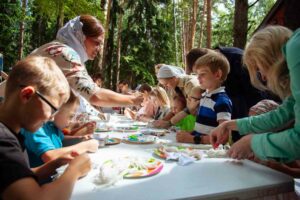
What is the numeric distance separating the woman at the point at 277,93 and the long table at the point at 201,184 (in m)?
0.11

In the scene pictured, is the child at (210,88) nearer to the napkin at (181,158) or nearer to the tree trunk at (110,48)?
the napkin at (181,158)

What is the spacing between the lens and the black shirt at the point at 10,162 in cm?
82

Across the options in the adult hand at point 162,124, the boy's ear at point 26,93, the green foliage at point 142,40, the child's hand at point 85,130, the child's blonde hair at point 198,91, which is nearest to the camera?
the boy's ear at point 26,93

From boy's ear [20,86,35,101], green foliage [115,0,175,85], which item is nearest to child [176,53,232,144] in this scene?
boy's ear [20,86,35,101]

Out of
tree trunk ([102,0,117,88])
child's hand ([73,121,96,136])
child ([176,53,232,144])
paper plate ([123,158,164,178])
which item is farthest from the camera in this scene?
tree trunk ([102,0,117,88])

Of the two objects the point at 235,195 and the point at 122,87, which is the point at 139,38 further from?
the point at 235,195

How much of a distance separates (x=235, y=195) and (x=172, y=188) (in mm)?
248

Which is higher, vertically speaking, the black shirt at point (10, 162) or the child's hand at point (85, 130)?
the black shirt at point (10, 162)

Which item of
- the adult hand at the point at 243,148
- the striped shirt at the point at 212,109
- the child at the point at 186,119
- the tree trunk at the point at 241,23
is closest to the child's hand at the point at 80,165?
the adult hand at the point at 243,148

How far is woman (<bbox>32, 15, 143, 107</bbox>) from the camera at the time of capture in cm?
205

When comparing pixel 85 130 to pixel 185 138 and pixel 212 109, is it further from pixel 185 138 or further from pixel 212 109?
pixel 212 109

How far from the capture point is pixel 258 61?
1.37 m

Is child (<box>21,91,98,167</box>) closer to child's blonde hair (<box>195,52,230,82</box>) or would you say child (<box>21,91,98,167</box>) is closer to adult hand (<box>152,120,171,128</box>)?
child's blonde hair (<box>195,52,230,82</box>)

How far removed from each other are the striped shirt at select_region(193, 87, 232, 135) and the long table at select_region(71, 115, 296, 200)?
743 millimetres
